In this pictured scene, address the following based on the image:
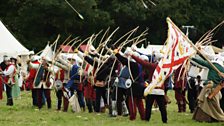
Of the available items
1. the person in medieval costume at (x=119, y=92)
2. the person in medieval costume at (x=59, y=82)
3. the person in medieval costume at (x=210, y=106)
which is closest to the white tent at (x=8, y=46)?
the person in medieval costume at (x=59, y=82)

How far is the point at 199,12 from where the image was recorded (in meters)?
40.3

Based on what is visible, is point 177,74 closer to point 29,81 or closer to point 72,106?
point 72,106

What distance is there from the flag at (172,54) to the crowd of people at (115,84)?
761 millimetres

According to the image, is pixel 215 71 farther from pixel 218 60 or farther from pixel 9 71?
pixel 9 71

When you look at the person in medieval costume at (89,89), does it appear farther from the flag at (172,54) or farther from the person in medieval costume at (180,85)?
the flag at (172,54)

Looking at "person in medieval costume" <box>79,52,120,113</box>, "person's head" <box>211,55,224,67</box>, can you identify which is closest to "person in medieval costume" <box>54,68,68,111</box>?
"person in medieval costume" <box>79,52,120,113</box>

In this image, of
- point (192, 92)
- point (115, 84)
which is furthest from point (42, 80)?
point (192, 92)

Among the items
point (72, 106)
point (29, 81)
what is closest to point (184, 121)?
point (72, 106)

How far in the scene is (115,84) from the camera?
14.3 metres

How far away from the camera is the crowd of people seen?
13336 millimetres

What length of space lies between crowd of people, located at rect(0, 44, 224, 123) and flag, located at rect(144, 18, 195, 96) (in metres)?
0.76

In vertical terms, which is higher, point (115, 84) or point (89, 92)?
point (115, 84)

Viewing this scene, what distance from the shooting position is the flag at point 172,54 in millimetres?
12148

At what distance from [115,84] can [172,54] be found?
248 centimetres
